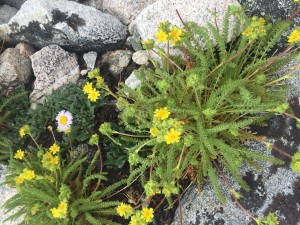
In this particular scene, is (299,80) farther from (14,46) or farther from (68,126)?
(14,46)

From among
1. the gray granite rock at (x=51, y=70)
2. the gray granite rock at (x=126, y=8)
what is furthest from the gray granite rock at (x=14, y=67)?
the gray granite rock at (x=126, y=8)

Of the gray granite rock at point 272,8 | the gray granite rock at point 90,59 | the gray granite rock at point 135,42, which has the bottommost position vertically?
the gray granite rock at point 90,59

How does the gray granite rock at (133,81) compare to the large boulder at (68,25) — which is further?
the large boulder at (68,25)

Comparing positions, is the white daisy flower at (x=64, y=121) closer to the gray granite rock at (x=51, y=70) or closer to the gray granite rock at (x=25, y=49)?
the gray granite rock at (x=51, y=70)

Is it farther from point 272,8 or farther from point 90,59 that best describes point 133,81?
point 272,8

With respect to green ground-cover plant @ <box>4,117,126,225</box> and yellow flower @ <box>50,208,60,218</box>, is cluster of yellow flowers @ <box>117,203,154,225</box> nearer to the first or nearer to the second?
green ground-cover plant @ <box>4,117,126,225</box>

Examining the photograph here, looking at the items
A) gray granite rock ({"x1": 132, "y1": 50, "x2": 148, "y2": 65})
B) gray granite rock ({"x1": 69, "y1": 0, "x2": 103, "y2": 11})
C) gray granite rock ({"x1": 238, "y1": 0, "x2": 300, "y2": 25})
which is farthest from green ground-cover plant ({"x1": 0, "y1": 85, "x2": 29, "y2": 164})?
gray granite rock ({"x1": 238, "y1": 0, "x2": 300, "y2": 25})

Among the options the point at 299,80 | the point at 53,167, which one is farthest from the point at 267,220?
the point at 53,167
